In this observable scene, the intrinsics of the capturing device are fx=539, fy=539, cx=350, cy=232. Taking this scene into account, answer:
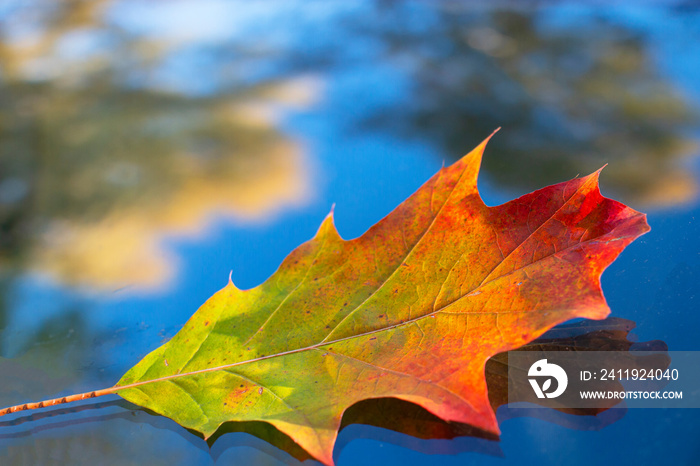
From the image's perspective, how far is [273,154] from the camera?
46cm

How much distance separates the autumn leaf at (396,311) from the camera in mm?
230

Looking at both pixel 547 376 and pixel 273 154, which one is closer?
pixel 547 376

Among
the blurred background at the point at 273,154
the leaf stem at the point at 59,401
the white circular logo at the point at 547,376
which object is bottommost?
the white circular logo at the point at 547,376

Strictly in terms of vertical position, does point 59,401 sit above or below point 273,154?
below

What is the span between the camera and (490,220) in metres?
0.27

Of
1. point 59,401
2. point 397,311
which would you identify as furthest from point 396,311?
point 59,401

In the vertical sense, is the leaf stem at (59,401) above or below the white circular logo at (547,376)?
above

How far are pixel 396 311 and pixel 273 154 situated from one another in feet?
0.79

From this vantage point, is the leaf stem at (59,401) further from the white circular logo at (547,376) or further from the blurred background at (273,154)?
the white circular logo at (547,376)

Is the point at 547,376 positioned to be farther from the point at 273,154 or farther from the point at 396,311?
the point at 273,154

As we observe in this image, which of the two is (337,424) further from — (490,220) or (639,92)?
(639,92)

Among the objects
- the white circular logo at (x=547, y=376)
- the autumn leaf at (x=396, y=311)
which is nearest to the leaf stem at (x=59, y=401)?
the autumn leaf at (x=396, y=311)

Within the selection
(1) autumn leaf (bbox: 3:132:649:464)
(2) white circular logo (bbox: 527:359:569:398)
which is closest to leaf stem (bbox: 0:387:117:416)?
(1) autumn leaf (bbox: 3:132:649:464)

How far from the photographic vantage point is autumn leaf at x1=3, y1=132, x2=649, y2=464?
230 mm
